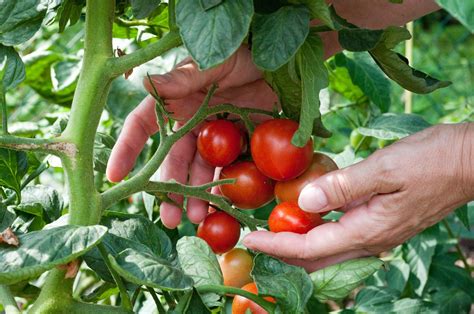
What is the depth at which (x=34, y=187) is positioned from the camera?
1.16m

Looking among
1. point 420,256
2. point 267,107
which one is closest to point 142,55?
point 267,107

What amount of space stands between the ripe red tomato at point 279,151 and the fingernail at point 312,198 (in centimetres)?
4

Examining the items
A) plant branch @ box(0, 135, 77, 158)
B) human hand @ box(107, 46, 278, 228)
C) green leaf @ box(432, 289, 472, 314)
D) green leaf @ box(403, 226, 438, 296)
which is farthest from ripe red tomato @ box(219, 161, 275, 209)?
green leaf @ box(432, 289, 472, 314)

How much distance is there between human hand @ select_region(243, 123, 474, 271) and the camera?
101cm

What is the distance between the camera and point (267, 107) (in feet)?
4.49

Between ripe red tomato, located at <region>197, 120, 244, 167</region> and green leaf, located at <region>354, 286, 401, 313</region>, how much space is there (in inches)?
13.2

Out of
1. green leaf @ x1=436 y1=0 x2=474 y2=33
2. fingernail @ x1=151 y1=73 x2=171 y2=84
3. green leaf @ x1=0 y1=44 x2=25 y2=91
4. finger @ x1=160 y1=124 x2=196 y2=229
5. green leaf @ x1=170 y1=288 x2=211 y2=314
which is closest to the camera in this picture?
green leaf @ x1=436 y1=0 x2=474 y2=33

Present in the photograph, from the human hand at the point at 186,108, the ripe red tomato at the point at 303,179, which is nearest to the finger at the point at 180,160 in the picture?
the human hand at the point at 186,108

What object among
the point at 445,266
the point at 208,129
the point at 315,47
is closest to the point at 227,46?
the point at 315,47

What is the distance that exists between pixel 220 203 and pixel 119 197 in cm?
18

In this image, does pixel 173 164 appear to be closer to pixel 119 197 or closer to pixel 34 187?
pixel 34 187

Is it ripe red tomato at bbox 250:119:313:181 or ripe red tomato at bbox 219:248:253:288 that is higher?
ripe red tomato at bbox 250:119:313:181

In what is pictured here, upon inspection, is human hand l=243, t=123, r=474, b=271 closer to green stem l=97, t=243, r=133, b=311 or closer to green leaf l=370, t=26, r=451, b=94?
green leaf l=370, t=26, r=451, b=94

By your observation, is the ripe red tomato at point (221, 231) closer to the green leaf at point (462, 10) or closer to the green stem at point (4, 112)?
the green stem at point (4, 112)
